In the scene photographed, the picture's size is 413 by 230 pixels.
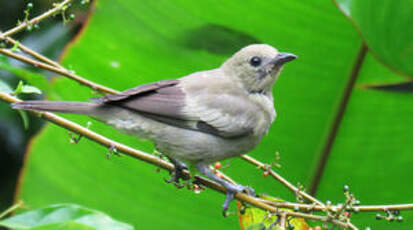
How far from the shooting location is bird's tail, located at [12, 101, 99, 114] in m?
2.42

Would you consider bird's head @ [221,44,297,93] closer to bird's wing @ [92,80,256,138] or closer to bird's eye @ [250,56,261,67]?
bird's eye @ [250,56,261,67]

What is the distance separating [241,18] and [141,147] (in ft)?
3.79

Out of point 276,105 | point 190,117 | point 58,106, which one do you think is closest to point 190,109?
point 190,117

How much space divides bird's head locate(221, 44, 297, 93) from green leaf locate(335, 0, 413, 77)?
500 mm

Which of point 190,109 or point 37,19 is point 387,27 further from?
point 37,19

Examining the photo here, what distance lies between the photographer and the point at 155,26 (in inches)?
149

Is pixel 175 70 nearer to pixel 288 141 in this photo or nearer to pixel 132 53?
pixel 132 53

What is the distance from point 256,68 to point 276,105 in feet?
1.73

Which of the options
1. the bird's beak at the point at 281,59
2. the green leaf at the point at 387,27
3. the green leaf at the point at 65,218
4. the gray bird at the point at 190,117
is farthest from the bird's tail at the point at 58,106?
the green leaf at the point at 387,27

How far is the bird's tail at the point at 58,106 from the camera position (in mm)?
2424

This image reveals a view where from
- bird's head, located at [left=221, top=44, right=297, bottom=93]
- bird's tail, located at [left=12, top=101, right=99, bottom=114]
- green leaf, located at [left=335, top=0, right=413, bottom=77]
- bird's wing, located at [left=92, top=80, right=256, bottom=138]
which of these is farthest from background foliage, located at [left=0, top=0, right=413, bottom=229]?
bird's tail, located at [left=12, top=101, right=99, bottom=114]

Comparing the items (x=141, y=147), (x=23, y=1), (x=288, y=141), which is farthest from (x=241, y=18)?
(x=23, y=1)

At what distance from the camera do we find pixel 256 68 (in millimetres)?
3377

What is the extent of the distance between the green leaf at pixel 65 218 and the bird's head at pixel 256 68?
62.8 inches
